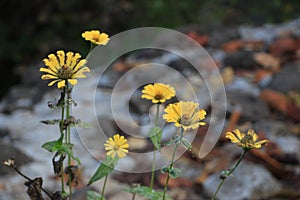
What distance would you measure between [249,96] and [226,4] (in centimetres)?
186

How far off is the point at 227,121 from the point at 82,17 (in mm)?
2508

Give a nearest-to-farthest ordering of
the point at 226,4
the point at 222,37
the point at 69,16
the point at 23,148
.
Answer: the point at 23,148 < the point at 222,37 < the point at 226,4 < the point at 69,16

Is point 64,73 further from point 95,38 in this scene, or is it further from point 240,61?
point 240,61

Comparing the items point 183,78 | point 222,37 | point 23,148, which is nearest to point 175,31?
point 222,37

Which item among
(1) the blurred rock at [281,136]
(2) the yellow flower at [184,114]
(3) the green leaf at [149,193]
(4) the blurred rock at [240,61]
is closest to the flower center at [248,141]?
(2) the yellow flower at [184,114]

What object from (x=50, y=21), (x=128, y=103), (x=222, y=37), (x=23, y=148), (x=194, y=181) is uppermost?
(x=50, y=21)

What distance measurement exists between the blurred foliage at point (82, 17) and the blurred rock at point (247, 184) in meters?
2.26

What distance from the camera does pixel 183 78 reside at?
263 cm

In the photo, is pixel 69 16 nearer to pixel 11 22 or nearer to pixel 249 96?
pixel 11 22

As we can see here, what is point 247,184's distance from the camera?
1.80 metres

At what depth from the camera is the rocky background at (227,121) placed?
6.07ft

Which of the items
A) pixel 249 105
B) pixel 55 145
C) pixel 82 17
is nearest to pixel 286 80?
pixel 249 105

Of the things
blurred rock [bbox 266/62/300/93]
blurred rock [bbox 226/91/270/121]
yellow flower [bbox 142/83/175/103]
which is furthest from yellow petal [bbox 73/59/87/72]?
blurred rock [bbox 266/62/300/93]

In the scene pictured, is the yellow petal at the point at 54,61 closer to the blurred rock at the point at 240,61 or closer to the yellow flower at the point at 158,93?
the yellow flower at the point at 158,93
